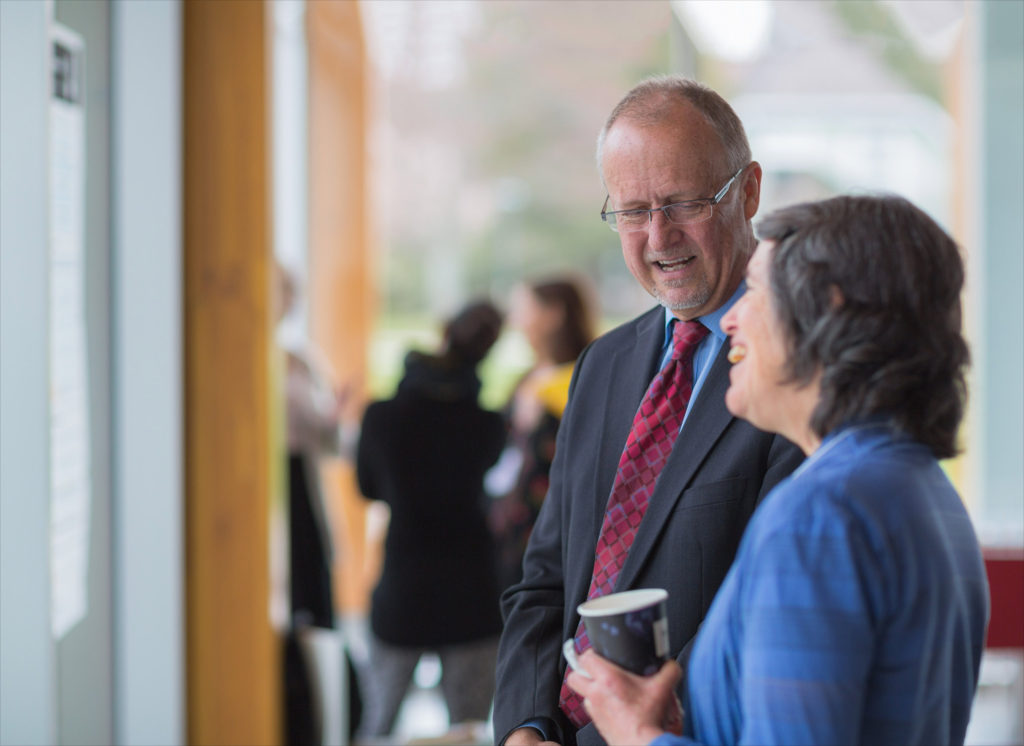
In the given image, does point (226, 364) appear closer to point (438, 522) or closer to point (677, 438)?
point (438, 522)

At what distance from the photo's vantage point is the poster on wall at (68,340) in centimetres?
214

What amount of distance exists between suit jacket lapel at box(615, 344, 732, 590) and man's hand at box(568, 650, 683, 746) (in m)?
0.27

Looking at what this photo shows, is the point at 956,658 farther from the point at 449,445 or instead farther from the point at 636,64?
the point at 636,64

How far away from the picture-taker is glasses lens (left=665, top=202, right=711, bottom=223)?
149 cm

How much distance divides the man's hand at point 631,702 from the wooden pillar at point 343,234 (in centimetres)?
472

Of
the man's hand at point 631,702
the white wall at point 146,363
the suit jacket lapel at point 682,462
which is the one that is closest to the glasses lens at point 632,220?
the suit jacket lapel at point 682,462

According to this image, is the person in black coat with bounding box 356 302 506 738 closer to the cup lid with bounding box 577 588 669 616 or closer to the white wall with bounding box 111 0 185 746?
the white wall with bounding box 111 0 185 746

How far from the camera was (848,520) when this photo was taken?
907 mm

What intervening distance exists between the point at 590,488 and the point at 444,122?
271 inches

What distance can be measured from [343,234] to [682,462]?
4773 millimetres

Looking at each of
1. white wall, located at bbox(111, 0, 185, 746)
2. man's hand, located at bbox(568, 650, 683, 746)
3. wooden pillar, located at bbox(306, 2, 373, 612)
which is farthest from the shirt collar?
wooden pillar, located at bbox(306, 2, 373, 612)

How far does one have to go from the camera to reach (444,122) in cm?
805

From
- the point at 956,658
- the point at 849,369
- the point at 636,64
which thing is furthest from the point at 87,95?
the point at 636,64

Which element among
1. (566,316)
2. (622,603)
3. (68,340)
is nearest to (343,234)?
(566,316)
